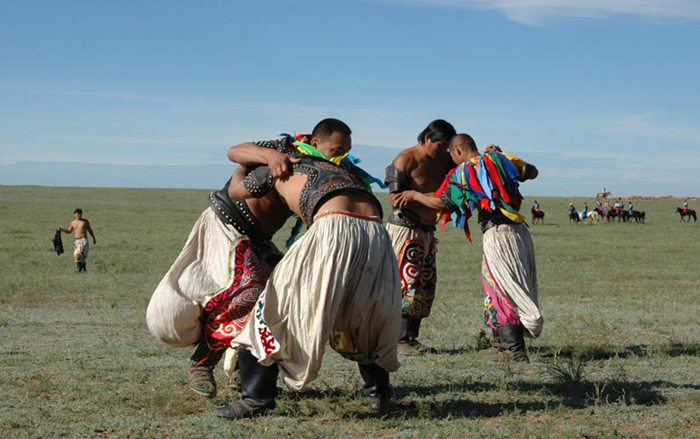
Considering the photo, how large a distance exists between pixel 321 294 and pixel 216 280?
995 mm

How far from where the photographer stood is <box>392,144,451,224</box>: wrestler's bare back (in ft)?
25.9

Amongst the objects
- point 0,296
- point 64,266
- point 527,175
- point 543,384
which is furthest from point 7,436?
point 64,266

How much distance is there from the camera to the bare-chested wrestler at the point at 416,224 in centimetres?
786

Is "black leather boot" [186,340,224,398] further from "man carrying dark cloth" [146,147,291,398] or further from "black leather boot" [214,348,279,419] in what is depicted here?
"black leather boot" [214,348,279,419]

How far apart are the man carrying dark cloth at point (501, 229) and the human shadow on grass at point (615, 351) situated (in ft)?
1.71

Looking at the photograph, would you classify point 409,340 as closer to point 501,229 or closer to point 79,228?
point 501,229

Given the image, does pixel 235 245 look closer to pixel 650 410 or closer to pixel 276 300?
pixel 276 300

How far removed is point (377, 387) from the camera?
5.37 meters

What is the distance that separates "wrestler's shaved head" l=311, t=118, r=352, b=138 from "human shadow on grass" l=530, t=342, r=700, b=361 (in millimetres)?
3030

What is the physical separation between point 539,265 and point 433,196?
46.4 ft

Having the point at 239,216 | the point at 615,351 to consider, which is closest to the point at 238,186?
the point at 239,216

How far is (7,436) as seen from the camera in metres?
4.96

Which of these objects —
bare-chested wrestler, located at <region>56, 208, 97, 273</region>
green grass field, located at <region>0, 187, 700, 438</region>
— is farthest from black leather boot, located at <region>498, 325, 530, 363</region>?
bare-chested wrestler, located at <region>56, 208, 97, 273</region>

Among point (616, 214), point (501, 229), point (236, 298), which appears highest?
point (616, 214)
